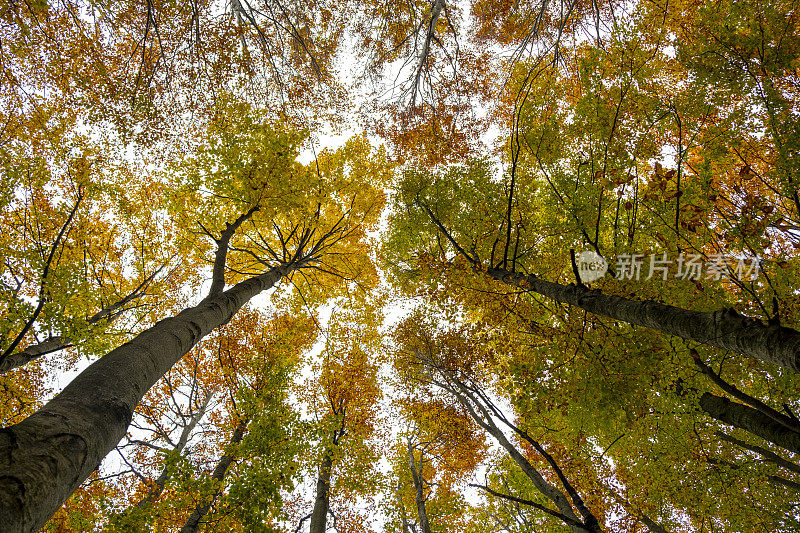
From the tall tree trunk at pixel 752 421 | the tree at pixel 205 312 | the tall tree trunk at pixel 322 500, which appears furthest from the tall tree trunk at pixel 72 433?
the tall tree trunk at pixel 752 421

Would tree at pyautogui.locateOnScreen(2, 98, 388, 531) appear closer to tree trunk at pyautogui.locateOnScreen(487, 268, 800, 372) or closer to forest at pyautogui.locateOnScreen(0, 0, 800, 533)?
A: forest at pyautogui.locateOnScreen(0, 0, 800, 533)

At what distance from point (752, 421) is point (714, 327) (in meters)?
3.21

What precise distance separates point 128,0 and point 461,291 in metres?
8.92

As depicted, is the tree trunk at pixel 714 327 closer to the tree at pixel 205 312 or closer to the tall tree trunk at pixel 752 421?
the tall tree trunk at pixel 752 421

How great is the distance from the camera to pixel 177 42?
609 centimetres

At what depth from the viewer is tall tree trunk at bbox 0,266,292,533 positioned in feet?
4.92

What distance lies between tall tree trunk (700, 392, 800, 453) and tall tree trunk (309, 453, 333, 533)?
7.27 m

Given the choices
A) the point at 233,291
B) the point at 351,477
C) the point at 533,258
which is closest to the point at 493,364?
the point at 533,258

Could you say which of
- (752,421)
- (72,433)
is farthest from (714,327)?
(72,433)

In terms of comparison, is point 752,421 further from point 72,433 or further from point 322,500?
point 322,500

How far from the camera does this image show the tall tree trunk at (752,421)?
4.04 m

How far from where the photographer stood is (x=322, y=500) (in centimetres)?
779

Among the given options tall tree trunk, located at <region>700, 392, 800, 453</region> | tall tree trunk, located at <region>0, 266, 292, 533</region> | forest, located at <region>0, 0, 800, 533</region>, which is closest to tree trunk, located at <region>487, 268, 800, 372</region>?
forest, located at <region>0, 0, 800, 533</region>

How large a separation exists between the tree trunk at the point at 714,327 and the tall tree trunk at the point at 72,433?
4737 mm
